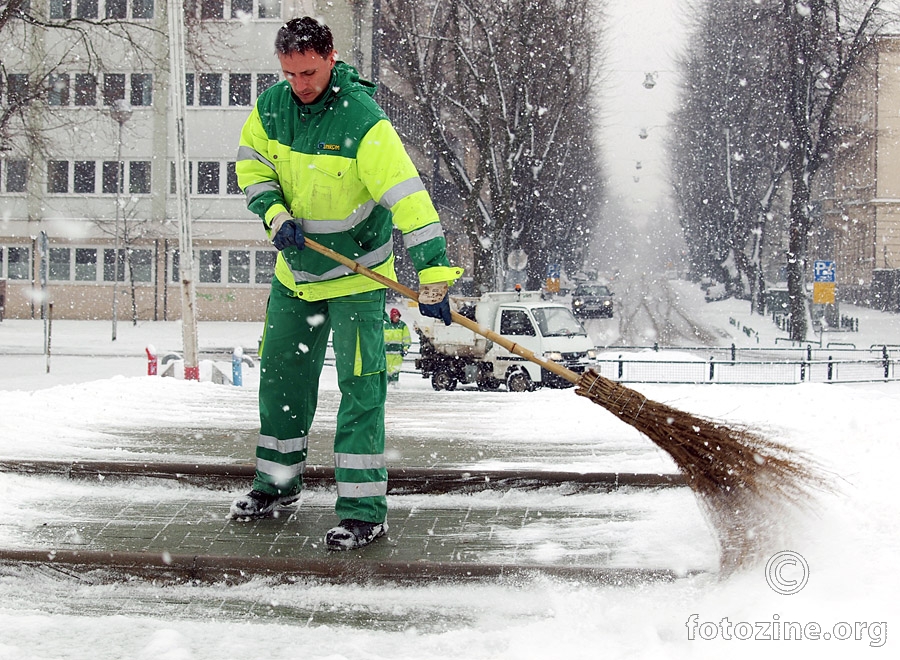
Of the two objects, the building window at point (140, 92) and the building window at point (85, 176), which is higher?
the building window at point (140, 92)

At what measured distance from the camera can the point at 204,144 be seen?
1626 inches

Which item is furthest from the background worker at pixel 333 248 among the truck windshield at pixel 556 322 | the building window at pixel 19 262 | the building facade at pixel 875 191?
the building facade at pixel 875 191

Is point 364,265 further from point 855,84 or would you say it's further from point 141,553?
point 855,84

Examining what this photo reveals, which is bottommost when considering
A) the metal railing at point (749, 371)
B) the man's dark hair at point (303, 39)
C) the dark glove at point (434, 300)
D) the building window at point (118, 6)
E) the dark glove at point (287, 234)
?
the metal railing at point (749, 371)

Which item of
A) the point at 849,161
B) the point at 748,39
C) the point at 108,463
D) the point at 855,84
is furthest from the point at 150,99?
the point at 108,463

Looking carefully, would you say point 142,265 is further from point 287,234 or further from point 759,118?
point 287,234

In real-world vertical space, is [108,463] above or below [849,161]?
below

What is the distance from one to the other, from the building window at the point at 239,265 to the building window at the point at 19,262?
893 cm

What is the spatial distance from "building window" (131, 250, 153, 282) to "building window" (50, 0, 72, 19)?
10.3m

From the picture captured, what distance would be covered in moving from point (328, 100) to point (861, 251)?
50.9m

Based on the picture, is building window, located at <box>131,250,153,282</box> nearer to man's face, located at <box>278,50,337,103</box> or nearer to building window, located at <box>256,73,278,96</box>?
building window, located at <box>256,73,278,96</box>

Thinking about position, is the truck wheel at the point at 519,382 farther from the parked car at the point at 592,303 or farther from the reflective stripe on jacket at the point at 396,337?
the parked car at the point at 592,303

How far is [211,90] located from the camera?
4122 centimetres

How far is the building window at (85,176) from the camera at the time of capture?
42094 mm
